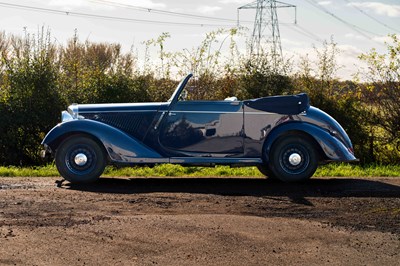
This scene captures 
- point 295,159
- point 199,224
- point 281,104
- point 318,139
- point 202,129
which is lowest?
point 199,224

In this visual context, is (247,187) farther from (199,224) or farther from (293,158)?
(199,224)

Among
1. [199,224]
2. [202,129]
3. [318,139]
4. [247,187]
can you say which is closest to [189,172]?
[202,129]

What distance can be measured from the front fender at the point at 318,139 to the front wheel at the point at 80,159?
2.51 metres

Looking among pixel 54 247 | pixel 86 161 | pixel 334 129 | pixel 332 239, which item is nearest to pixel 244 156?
pixel 334 129

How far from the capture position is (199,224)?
23.9ft

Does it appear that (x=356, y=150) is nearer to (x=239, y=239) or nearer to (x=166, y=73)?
(x=166, y=73)

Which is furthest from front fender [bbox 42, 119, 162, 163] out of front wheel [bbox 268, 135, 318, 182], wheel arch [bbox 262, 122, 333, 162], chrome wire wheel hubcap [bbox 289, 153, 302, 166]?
chrome wire wheel hubcap [bbox 289, 153, 302, 166]

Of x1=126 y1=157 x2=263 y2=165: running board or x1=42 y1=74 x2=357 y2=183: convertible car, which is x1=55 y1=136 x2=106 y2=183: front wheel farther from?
x1=126 y1=157 x2=263 y2=165: running board

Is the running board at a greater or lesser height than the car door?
lesser

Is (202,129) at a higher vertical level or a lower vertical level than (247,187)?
higher

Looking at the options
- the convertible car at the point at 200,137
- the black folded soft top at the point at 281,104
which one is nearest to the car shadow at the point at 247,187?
the convertible car at the point at 200,137

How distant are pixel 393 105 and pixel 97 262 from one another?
34.0 ft

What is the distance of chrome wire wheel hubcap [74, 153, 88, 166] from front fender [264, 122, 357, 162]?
2.69 meters

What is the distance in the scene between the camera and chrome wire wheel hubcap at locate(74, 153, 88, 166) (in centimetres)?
1045
